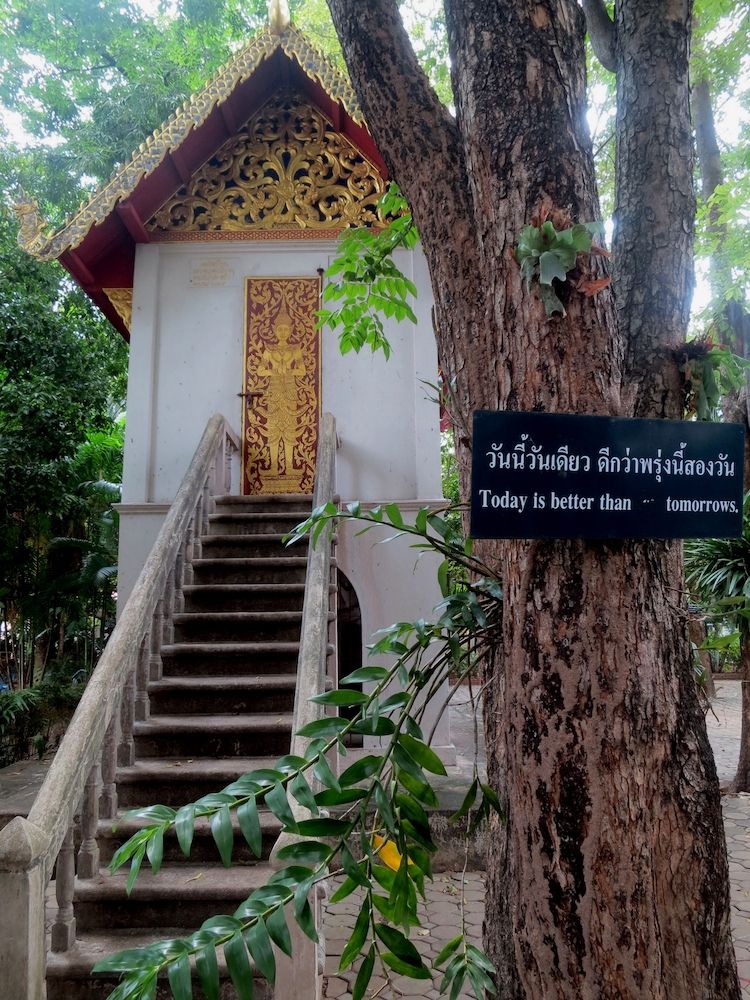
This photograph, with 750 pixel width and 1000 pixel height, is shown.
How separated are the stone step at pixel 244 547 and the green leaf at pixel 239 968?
4.38m

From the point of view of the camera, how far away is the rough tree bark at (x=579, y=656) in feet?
4.00

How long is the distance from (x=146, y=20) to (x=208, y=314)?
10.5 metres

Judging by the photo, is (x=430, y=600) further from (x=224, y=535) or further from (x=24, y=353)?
(x=24, y=353)

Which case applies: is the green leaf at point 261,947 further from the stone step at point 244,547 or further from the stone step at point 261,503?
the stone step at point 261,503

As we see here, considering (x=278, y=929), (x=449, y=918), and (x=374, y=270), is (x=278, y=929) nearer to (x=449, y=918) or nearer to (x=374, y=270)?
(x=374, y=270)

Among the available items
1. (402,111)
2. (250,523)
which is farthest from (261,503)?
(402,111)

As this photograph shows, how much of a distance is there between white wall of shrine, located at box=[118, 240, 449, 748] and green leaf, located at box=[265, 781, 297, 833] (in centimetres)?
470

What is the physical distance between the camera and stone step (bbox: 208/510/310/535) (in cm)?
571

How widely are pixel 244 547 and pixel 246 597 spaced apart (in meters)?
0.60

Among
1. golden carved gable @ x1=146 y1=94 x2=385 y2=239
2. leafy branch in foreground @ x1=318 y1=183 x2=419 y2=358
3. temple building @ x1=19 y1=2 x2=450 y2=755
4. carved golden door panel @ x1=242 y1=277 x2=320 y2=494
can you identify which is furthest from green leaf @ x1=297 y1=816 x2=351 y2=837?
golden carved gable @ x1=146 y1=94 x2=385 y2=239

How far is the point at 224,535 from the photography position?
5648mm

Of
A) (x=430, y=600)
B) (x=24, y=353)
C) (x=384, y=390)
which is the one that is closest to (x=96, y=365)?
(x=24, y=353)

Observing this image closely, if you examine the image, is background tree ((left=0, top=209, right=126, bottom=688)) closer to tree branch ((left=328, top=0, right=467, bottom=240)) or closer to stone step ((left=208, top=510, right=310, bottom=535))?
stone step ((left=208, top=510, right=310, bottom=535))

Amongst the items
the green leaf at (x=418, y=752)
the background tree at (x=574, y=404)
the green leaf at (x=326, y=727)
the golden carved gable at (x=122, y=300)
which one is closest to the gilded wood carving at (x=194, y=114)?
the golden carved gable at (x=122, y=300)
